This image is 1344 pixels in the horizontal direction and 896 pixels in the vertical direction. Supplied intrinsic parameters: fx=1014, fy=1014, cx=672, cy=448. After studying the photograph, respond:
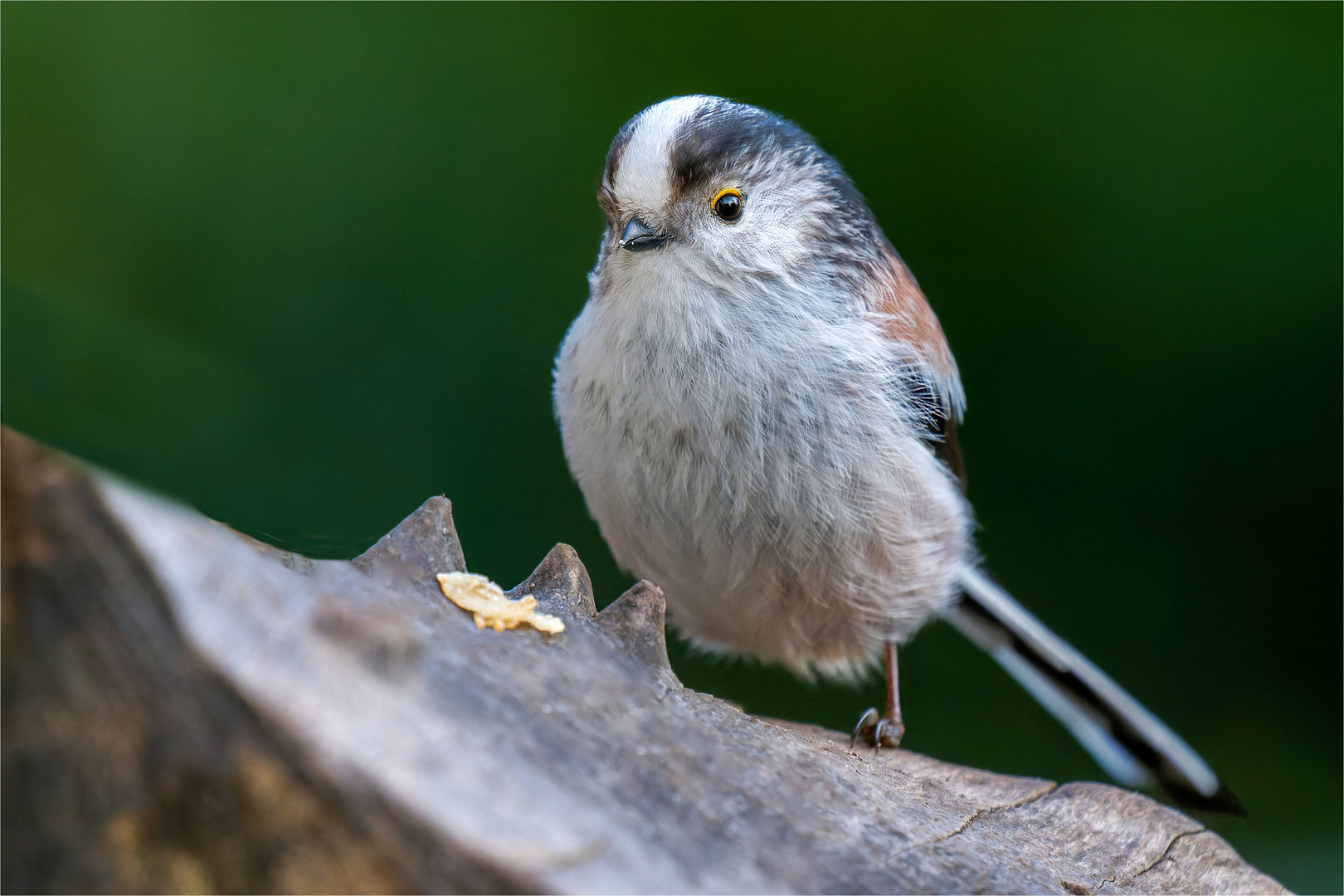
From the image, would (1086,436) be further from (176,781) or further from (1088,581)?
(176,781)

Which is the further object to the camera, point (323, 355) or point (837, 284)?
point (323, 355)

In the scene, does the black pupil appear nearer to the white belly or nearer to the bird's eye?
the bird's eye

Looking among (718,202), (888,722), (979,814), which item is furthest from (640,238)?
(888,722)

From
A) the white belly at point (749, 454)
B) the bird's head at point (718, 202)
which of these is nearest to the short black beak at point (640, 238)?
the bird's head at point (718, 202)

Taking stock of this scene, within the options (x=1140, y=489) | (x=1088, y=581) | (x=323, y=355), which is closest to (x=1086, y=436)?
(x=1140, y=489)

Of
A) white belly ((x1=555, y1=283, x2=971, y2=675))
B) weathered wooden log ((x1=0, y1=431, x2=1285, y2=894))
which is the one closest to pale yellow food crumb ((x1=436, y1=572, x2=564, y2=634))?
weathered wooden log ((x1=0, y1=431, x2=1285, y2=894))

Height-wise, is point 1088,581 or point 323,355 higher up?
point 1088,581

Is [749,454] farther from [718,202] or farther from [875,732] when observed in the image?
[875,732]
